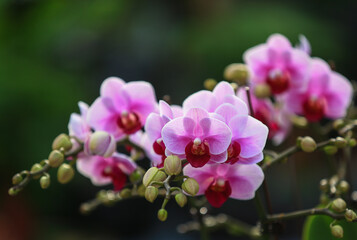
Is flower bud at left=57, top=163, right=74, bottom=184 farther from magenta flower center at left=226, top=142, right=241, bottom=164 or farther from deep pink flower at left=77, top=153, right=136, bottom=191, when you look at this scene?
magenta flower center at left=226, top=142, right=241, bottom=164

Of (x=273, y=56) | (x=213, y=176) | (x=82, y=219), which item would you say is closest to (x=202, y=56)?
(x=82, y=219)

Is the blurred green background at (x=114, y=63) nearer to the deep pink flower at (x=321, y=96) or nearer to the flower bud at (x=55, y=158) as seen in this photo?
the deep pink flower at (x=321, y=96)

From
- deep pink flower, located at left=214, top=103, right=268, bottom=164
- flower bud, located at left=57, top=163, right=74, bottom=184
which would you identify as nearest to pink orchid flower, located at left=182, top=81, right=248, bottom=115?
deep pink flower, located at left=214, top=103, right=268, bottom=164

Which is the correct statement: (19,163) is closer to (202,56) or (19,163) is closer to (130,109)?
(202,56)

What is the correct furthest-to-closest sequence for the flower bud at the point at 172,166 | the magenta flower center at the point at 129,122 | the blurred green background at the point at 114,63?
1. the blurred green background at the point at 114,63
2. the magenta flower center at the point at 129,122
3. the flower bud at the point at 172,166

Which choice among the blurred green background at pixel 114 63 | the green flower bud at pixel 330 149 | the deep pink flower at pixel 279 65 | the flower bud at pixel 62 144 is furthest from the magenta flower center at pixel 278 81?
the blurred green background at pixel 114 63

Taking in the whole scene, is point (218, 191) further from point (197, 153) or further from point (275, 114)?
point (275, 114)

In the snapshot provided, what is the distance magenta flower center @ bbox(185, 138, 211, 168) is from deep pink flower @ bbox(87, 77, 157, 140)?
3.6 inches

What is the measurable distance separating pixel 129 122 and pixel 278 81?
0.17 m

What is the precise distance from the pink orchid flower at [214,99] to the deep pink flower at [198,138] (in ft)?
0.04

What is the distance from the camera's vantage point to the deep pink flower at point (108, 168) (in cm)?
39

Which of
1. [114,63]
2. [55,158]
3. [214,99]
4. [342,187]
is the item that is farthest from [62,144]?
[114,63]

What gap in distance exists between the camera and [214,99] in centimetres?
32

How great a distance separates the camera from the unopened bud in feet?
1.47
